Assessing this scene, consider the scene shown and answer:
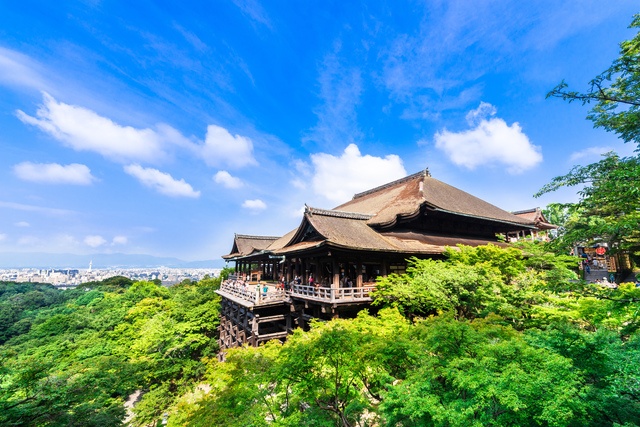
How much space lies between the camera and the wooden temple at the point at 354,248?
1448 centimetres

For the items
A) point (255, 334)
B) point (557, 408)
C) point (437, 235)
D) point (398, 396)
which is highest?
point (437, 235)

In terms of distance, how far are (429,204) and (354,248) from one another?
7082 millimetres

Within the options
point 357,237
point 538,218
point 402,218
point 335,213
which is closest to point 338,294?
point 357,237

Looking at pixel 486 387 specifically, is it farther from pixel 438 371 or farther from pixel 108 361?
pixel 108 361

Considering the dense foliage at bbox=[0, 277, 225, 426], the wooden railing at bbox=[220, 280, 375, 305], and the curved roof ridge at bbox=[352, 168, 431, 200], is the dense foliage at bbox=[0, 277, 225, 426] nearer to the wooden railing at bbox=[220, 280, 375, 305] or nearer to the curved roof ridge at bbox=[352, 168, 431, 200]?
the wooden railing at bbox=[220, 280, 375, 305]

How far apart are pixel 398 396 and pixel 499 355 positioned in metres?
2.20

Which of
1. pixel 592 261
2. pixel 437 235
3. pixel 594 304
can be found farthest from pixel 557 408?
pixel 592 261

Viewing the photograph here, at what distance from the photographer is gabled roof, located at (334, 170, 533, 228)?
1831 centimetres

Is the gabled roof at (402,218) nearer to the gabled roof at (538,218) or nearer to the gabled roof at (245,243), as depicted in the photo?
the gabled roof at (538,218)

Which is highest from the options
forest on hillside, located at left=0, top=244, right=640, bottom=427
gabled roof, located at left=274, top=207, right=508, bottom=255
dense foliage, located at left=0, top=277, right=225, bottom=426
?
gabled roof, located at left=274, top=207, right=508, bottom=255

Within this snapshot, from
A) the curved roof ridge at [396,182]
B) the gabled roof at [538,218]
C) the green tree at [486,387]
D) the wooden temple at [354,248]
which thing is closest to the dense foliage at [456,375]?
the green tree at [486,387]

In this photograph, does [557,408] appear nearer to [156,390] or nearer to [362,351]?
[362,351]

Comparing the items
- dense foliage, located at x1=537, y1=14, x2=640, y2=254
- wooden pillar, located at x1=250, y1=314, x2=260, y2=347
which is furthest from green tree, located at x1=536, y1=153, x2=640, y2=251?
wooden pillar, located at x1=250, y1=314, x2=260, y2=347

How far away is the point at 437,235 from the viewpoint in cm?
1964
